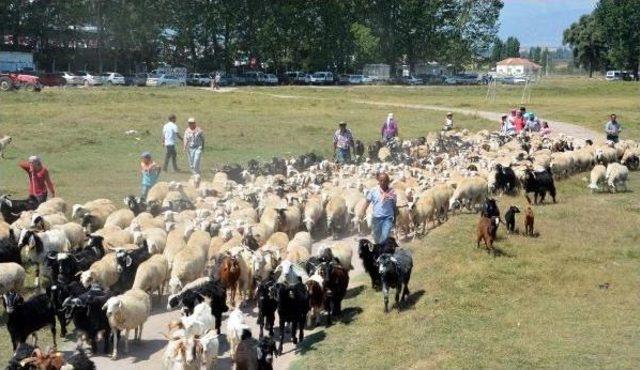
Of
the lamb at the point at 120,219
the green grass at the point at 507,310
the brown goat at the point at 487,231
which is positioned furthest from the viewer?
the lamb at the point at 120,219

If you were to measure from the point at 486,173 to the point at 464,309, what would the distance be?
9012mm

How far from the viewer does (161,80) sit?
6706 centimetres

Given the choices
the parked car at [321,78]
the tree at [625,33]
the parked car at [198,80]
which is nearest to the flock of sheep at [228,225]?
the parked car at [198,80]

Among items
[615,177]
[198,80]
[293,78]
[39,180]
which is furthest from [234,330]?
[293,78]

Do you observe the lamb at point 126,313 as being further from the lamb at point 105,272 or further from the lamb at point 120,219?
the lamb at point 120,219

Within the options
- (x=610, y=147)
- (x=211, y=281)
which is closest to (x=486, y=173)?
(x=610, y=147)

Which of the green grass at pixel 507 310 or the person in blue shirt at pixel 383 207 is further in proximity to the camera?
the person in blue shirt at pixel 383 207

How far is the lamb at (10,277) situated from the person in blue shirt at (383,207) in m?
5.57

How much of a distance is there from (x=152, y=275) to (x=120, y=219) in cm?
386

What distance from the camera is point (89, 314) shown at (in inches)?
393

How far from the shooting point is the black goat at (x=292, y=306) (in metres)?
10.2

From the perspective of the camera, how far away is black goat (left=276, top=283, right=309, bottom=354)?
10.2 m

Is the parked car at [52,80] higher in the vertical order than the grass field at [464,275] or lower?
higher

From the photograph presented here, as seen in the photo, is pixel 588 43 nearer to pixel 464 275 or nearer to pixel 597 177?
pixel 597 177
